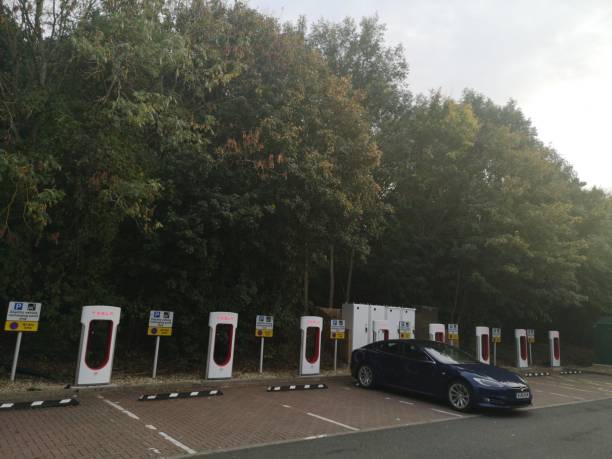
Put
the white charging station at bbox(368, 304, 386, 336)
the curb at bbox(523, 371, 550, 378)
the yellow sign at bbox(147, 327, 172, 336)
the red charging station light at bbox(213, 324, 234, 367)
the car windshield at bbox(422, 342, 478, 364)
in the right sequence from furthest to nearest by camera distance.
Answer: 1. the curb at bbox(523, 371, 550, 378)
2. the white charging station at bbox(368, 304, 386, 336)
3. the red charging station light at bbox(213, 324, 234, 367)
4. the yellow sign at bbox(147, 327, 172, 336)
5. the car windshield at bbox(422, 342, 478, 364)

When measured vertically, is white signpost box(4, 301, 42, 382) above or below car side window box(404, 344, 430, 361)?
above

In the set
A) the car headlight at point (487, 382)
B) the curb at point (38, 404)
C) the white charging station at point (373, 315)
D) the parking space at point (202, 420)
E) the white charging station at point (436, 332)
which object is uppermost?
the white charging station at point (373, 315)

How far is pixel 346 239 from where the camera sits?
45.3ft

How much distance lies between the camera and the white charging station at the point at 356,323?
14.3m

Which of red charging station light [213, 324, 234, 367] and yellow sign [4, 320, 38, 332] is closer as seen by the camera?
yellow sign [4, 320, 38, 332]

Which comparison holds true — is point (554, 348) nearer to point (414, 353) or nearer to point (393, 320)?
point (393, 320)

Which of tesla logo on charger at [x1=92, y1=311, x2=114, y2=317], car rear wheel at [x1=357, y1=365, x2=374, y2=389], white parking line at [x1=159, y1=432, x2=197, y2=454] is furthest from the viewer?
car rear wheel at [x1=357, y1=365, x2=374, y2=389]

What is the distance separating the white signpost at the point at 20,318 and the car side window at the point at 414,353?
762 cm

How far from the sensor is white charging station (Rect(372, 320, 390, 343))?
14.6m

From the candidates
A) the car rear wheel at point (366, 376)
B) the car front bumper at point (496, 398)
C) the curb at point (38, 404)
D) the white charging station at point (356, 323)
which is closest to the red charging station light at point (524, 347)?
the white charging station at point (356, 323)

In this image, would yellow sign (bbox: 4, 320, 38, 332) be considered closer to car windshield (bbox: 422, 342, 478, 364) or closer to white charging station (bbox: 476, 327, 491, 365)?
car windshield (bbox: 422, 342, 478, 364)

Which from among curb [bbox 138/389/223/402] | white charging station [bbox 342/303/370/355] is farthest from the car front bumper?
white charging station [bbox 342/303/370/355]

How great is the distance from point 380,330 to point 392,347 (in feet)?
12.8

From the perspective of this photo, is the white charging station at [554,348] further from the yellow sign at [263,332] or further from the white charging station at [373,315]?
the yellow sign at [263,332]
